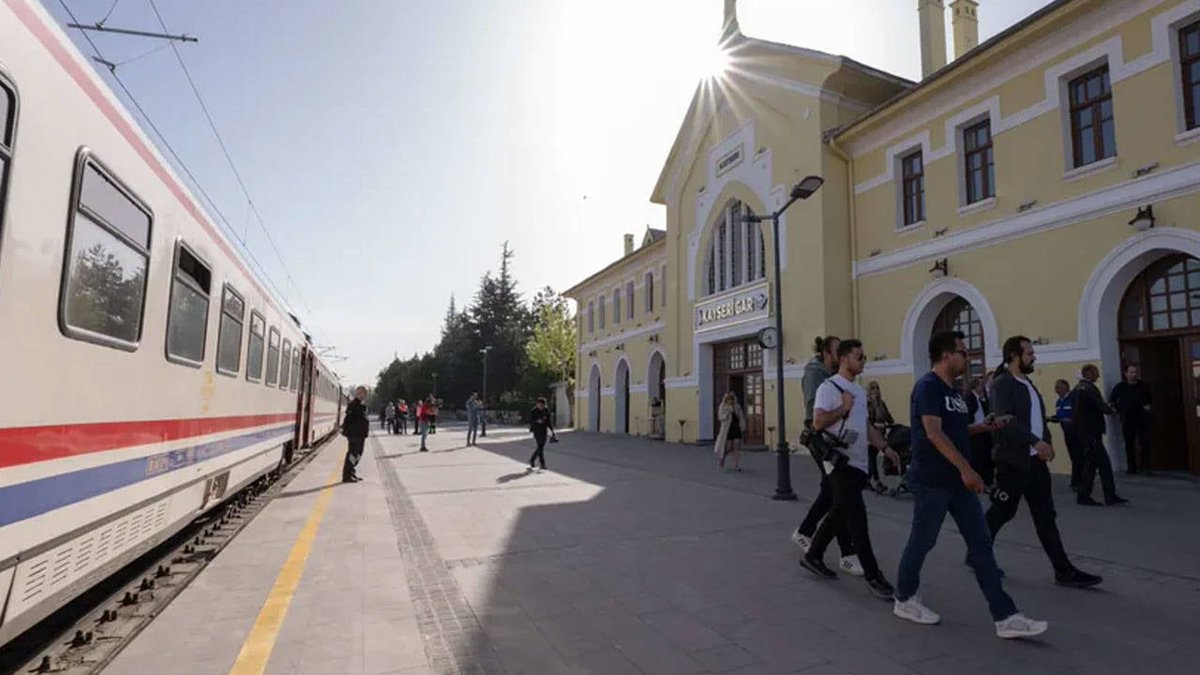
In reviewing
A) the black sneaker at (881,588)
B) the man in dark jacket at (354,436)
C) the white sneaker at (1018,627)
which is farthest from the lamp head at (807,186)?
the man in dark jacket at (354,436)

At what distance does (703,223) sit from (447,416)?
51517 millimetres

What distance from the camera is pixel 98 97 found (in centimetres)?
384

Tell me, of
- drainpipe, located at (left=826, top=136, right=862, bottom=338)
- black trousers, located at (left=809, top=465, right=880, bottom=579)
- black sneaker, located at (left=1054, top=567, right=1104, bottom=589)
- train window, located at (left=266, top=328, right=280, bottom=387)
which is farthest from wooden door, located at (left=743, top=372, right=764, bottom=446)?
black trousers, located at (left=809, top=465, right=880, bottom=579)

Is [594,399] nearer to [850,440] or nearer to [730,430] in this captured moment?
[730,430]

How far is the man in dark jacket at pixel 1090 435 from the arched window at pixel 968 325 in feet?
17.2

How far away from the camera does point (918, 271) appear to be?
50.3ft

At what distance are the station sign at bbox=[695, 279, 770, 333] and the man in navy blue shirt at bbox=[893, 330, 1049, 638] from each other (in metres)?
15.2

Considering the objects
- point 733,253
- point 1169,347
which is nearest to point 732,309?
point 733,253

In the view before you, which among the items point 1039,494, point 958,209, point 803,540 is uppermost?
point 958,209

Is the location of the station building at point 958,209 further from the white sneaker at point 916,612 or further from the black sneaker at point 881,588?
the white sneaker at point 916,612

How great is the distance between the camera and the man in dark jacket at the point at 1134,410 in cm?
1070

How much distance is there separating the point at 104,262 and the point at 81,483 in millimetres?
1264

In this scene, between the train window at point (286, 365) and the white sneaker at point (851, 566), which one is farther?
the train window at point (286, 365)

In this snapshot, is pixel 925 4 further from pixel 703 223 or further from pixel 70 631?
pixel 70 631
